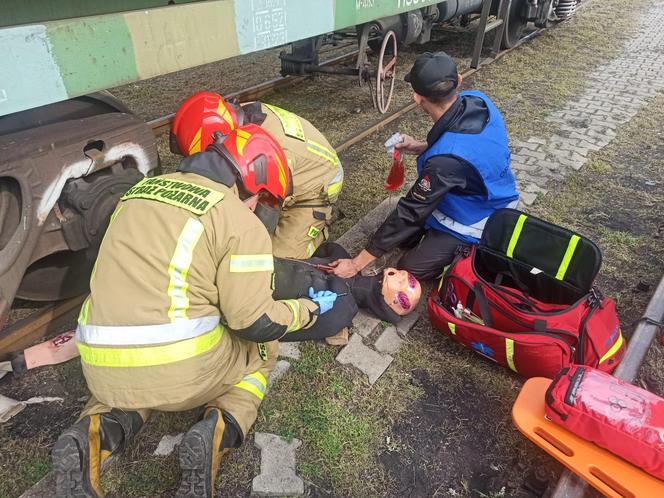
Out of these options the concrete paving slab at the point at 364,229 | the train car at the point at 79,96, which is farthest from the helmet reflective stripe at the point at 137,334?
the concrete paving slab at the point at 364,229

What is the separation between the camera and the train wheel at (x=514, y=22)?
28.3 feet

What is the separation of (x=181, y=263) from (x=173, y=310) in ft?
0.65

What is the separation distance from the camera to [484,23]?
7305 mm

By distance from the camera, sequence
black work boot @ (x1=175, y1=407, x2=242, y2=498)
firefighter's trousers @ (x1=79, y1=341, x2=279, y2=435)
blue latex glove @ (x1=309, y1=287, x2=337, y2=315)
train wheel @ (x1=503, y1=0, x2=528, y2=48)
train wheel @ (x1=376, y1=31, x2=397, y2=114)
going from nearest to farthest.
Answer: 1. black work boot @ (x1=175, y1=407, x2=242, y2=498)
2. firefighter's trousers @ (x1=79, y1=341, x2=279, y2=435)
3. blue latex glove @ (x1=309, y1=287, x2=337, y2=315)
4. train wheel @ (x1=376, y1=31, x2=397, y2=114)
5. train wheel @ (x1=503, y1=0, x2=528, y2=48)

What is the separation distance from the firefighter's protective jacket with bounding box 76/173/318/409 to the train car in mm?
565

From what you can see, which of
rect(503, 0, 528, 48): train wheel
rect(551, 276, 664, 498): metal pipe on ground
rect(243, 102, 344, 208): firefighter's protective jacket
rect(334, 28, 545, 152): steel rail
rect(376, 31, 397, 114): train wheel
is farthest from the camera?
rect(503, 0, 528, 48): train wheel

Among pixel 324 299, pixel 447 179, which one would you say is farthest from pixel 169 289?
pixel 447 179

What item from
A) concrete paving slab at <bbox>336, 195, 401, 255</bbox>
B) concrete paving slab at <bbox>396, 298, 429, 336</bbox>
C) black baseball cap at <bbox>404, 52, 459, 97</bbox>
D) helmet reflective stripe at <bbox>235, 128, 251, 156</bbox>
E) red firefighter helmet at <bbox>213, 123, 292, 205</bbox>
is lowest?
concrete paving slab at <bbox>396, 298, 429, 336</bbox>

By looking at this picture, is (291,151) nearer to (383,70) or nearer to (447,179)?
(447,179)

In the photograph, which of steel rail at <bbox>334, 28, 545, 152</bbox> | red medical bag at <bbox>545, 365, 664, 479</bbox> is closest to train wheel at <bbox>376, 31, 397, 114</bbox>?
steel rail at <bbox>334, 28, 545, 152</bbox>

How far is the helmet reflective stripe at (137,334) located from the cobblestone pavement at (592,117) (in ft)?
11.7

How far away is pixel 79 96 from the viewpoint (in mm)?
2475

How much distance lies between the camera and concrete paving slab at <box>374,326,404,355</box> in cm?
300

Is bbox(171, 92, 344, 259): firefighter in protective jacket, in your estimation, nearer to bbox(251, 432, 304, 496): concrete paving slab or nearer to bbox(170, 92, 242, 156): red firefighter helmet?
bbox(170, 92, 242, 156): red firefighter helmet
